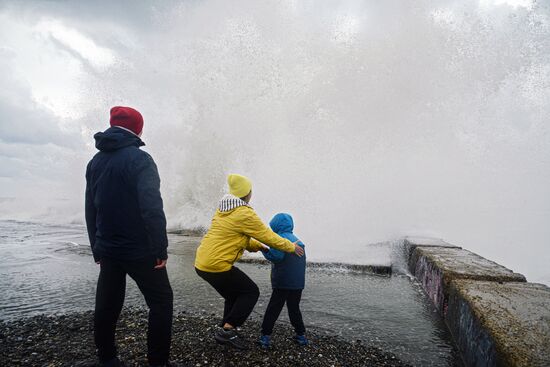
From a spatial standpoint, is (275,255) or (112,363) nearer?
(112,363)

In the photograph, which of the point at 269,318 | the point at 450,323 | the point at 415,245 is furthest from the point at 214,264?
the point at 415,245

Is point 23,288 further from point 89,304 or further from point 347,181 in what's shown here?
point 347,181

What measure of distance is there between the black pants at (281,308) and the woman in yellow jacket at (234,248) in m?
0.20

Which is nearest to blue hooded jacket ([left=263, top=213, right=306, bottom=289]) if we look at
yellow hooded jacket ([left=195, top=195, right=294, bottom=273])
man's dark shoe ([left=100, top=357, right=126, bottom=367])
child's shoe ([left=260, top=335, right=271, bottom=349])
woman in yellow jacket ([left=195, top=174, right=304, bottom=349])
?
woman in yellow jacket ([left=195, top=174, right=304, bottom=349])

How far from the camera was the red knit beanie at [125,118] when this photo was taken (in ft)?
8.65

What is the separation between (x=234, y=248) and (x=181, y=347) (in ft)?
3.47

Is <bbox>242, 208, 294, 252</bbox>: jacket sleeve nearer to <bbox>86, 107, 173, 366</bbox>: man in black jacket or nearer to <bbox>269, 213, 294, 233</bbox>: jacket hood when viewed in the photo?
<bbox>269, 213, 294, 233</bbox>: jacket hood

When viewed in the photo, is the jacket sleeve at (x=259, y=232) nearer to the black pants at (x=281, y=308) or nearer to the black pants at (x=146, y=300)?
the black pants at (x=281, y=308)

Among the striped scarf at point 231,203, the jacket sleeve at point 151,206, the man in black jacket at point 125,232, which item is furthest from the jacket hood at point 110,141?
the striped scarf at point 231,203

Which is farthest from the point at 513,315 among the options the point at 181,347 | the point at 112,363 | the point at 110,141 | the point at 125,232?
the point at 110,141

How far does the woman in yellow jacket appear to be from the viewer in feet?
Answer: 9.71

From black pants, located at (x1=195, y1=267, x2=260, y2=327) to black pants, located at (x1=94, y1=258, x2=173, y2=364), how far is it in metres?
0.54

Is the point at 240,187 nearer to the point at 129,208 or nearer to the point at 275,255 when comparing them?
the point at 275,255

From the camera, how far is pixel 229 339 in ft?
9.99
